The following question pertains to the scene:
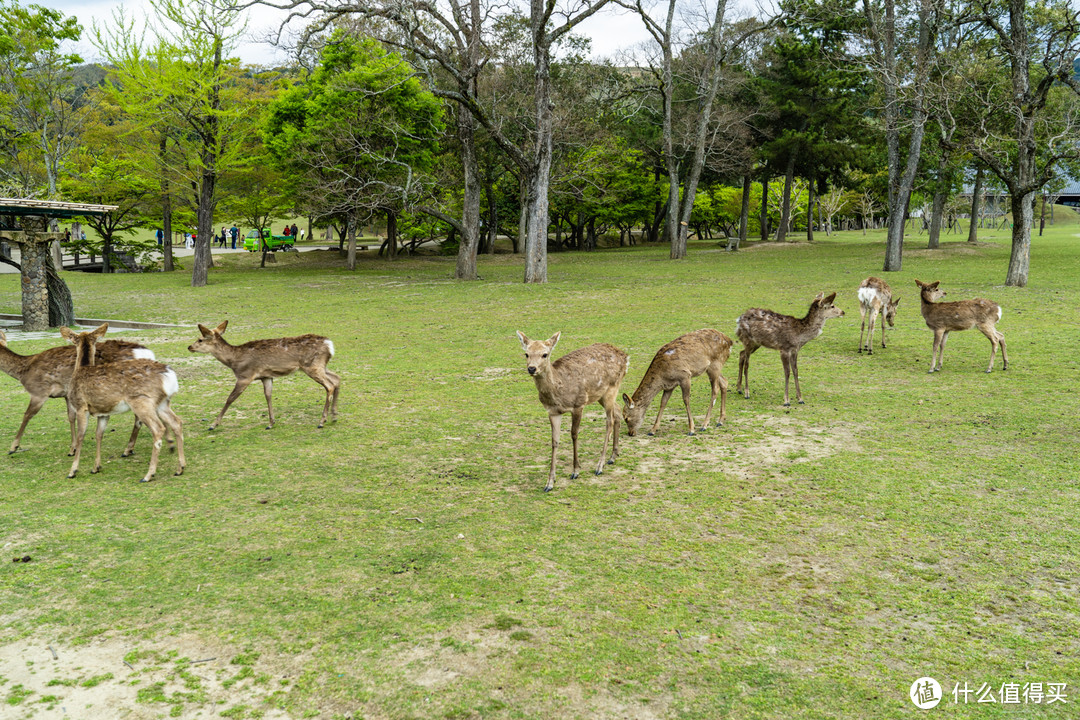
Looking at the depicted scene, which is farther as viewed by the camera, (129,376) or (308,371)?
(308,371)

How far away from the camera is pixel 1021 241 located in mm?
22469

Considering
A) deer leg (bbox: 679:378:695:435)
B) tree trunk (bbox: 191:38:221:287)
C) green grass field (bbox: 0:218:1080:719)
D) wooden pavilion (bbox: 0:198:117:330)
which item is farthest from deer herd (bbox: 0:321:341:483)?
tree trunk (bbox: 191:38:221:287)

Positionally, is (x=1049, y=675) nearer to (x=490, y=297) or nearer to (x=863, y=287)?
(x=863, y=287)

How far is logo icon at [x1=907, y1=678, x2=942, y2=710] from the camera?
12.7ft

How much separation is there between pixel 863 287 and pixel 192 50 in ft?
92.2

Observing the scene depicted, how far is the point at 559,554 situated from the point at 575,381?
2126 mm

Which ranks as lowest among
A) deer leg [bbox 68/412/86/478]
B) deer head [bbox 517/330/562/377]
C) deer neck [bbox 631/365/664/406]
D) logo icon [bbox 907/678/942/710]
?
logo icon [bbox 907/678/942/710]

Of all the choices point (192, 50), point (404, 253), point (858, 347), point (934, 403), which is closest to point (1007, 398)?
point (934, 403)

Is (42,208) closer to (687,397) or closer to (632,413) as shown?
(632,413)

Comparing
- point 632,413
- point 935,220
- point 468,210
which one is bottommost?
point 632,413

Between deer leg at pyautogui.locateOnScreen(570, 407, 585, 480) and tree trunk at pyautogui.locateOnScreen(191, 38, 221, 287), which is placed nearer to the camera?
deer leg at pyautogui.locateOnScreen(570, 407, 585, 480)

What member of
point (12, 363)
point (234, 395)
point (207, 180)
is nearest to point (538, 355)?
point (234, 395)

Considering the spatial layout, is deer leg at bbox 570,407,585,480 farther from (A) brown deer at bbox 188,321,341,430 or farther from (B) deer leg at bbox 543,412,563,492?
(A) brown deer at bbox 188,321,341,430

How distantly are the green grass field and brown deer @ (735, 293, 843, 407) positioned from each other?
2.19ft
